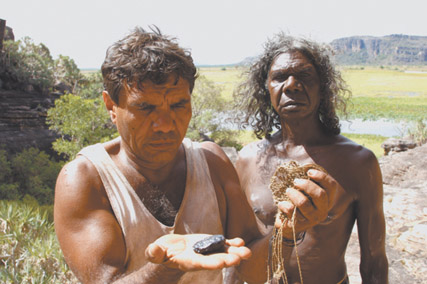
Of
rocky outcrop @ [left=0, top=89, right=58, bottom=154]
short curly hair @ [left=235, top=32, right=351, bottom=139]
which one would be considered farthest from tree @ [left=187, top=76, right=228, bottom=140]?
short curly hair @ [left=235, top=32, right=351, bottom=139]

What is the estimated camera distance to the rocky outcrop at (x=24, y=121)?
1567cm

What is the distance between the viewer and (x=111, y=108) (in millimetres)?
1653

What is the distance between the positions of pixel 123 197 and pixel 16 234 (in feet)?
11.7

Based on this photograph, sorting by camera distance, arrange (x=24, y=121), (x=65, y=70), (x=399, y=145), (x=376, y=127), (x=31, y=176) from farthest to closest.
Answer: (x=65, y=70) → (x=376, y=127) → (x=24, y=121) → (x=399, y=145) → (x=31, y=176)

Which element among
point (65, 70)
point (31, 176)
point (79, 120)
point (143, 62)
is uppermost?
point (65, 70)

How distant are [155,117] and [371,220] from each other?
1.44 m

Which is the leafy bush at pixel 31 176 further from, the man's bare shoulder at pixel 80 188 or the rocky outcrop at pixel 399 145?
the rocky outcrop at pixel 399 145

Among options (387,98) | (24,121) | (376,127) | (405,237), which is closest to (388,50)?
(387,98)

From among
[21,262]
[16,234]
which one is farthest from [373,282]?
[16,234]

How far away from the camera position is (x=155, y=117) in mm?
1476

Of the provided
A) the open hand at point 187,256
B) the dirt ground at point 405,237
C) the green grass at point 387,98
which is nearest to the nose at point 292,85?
the open hand at point 187,256

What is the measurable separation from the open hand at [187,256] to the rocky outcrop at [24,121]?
15447mm

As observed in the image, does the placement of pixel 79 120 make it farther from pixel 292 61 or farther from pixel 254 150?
pixel 292 61

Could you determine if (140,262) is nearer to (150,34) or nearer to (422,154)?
(150,34)
